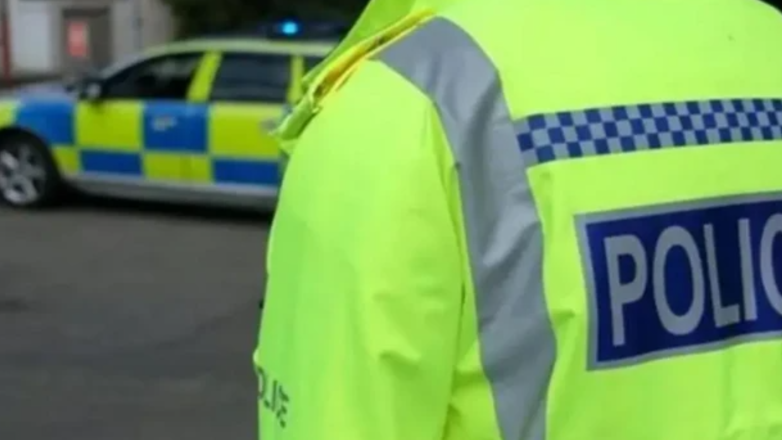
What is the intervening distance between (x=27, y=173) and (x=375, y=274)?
1102 cm

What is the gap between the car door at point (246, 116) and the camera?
1120cm

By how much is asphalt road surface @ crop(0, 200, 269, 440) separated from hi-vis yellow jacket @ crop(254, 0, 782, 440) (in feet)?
Answer: 16.5

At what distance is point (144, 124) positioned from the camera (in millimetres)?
11578

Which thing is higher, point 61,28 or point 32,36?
point 61,28

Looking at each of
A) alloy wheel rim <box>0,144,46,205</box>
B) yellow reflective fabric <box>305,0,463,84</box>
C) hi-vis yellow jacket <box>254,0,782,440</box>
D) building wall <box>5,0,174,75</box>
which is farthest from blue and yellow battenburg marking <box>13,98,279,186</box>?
hi-vis yellow jacket <box>254,0,782,440</box>

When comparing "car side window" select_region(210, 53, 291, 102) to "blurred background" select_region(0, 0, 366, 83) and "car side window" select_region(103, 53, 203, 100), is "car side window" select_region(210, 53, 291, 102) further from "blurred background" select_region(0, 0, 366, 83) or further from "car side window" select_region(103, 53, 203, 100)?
"blurred background" select_region(0, 0, 366, 83)

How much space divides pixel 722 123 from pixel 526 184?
205 millimetres

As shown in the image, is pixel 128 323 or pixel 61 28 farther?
pixel 61 28

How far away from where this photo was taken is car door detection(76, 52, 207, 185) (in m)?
11.5

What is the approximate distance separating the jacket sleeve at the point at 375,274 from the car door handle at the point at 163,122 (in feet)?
33.0

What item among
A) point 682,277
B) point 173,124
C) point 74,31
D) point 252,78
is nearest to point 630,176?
point 682,277

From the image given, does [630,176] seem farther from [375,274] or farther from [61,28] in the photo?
[61,28]

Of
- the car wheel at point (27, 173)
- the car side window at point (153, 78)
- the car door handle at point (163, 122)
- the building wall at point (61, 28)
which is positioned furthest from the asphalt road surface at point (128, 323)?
the building wall at point (61, 28)

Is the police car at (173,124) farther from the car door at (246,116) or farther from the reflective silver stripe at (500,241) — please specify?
the reflective silver stripe at (500,241)
